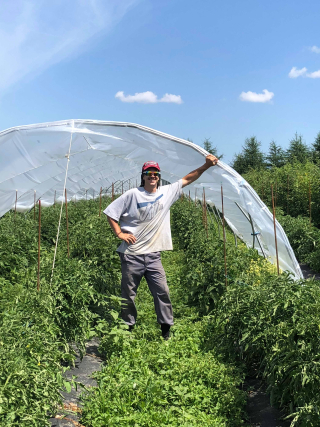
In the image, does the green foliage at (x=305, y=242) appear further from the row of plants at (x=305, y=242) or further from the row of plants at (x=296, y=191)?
the row of plants at (x=296, y=191)

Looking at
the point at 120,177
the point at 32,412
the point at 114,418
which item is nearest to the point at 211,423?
the point at 114,418

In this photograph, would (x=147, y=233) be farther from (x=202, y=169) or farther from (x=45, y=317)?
(x=45, y=317)

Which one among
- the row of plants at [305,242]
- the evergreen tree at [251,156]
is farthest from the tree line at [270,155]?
the row of plants at [305,242]

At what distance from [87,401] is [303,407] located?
1652 mm

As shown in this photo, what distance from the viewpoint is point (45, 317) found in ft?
12.0

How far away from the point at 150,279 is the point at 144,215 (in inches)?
27.5

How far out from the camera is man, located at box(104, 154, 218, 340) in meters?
4.49

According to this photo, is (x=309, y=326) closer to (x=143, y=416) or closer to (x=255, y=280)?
(x=143, y=416)

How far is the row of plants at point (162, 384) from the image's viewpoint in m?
3.11

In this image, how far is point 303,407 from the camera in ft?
8.25

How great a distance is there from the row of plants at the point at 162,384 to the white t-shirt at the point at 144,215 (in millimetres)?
907

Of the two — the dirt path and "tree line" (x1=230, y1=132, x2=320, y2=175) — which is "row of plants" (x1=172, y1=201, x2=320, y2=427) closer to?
the dirt path

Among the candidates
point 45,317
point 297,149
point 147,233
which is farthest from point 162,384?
point 297,149

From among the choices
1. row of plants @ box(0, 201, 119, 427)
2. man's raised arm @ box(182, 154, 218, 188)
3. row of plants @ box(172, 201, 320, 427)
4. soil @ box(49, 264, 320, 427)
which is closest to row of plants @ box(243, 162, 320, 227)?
row of plants @ box(0, 201, 119, 427)
